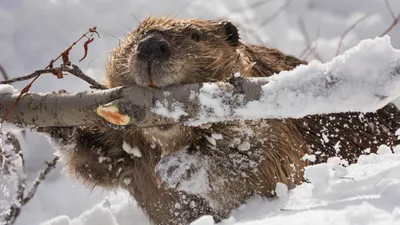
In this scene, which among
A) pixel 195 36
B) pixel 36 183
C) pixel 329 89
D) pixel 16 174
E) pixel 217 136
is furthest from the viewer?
pixel 36 183

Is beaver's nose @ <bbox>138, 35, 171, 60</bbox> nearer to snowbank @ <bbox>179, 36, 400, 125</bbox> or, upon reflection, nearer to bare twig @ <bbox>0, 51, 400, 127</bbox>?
bare twig @ <bbox>0, 51, 400, 127</bbox>

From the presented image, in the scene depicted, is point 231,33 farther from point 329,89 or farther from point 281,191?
point 329,89

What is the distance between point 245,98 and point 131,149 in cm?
101

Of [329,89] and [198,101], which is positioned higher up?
[198,101]

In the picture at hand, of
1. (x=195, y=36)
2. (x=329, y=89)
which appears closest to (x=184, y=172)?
(x=195, y=36)

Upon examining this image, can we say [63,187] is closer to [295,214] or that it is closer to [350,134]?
[350,134]

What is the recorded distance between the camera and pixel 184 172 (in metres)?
2.38

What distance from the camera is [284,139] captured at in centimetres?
265

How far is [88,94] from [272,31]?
11.6 ft

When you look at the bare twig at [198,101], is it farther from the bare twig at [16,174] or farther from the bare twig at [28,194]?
the bare twig at [28,194]

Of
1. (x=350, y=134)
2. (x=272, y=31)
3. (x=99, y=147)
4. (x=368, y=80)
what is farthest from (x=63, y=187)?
(x=368, y=80)

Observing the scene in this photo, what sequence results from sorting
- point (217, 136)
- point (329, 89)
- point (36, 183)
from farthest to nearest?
point (36, 183) < point (217, 136) < point (329, 89)

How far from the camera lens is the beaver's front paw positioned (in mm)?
2385

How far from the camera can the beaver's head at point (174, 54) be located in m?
2.18
